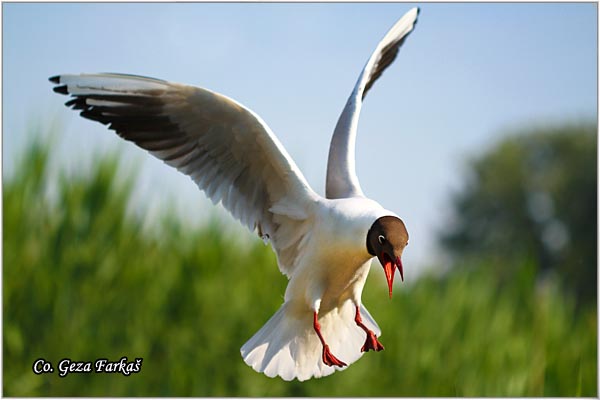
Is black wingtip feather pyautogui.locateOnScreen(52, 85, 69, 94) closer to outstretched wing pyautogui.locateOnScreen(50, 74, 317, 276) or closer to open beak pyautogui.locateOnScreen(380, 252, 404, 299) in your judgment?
outstretched wing pyautogui.locateOnScreen(50, 74, 317, 276)

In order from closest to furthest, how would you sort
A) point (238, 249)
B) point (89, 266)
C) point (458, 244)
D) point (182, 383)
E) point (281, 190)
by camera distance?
point (281, 190) → point (89, 266) → point (182, 383) → point (238, 249) → point (458, 244)

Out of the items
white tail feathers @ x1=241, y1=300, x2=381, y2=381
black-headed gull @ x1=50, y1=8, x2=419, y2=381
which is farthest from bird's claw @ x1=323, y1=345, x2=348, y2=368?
white tail feathers @ x1=241, y1=300, x2=381, y2=381

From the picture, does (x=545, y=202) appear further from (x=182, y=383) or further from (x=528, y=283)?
(x=528, y=283)

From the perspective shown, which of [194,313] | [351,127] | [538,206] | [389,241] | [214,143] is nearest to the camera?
[389,241]

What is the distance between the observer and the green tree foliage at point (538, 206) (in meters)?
17.0

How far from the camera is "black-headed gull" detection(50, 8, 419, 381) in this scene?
6.07ft


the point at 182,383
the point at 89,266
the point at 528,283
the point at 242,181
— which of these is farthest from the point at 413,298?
the point at 242,181

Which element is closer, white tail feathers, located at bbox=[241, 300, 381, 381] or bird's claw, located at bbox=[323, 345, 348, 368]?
bird's claw, located at bbox=[323, 345, 348, 368]

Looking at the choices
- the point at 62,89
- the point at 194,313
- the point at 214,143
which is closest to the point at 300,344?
the point at 214,143

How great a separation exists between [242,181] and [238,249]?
4.00 meters

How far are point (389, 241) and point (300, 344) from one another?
74 cm

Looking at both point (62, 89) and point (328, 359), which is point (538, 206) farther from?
point (62, 89)

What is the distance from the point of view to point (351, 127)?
2346mm

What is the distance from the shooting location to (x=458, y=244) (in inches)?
750
